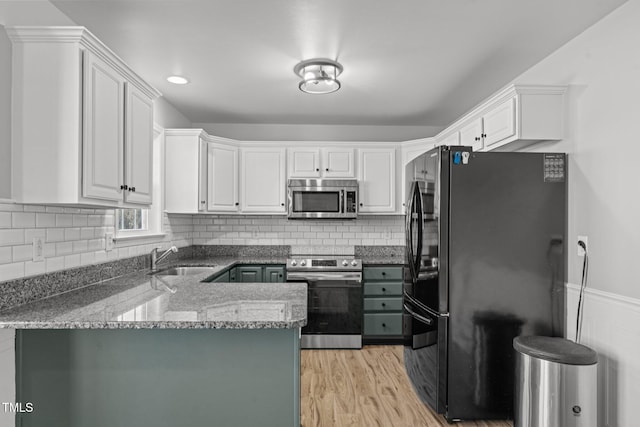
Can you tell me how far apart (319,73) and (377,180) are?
169cm

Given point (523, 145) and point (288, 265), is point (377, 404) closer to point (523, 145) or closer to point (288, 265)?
point (288, 265)

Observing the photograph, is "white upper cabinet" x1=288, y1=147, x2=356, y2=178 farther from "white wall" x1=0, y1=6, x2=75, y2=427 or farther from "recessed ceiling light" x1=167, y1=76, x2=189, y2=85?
"white wall" x1=0, y1=6, x2=75, y2=427

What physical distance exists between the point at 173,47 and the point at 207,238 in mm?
2399

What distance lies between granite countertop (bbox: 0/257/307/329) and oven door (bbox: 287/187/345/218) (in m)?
1.88

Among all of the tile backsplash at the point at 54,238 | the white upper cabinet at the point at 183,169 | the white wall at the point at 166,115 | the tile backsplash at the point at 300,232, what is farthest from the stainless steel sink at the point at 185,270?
the white wall at the point at 166,115

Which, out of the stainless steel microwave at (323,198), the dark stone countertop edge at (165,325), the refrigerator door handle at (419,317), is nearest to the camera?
the dark stone countertop edge at (165,325)

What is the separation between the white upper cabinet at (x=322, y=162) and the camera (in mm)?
4148

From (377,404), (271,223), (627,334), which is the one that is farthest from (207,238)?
(627,334)

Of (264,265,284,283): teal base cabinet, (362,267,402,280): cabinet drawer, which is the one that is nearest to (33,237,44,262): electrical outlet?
(264,265,284,283): teal base cabinet

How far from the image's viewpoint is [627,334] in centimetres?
198

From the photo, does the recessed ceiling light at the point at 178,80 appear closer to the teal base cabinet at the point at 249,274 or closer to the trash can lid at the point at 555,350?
the teal base cabinet at the point at 249,274

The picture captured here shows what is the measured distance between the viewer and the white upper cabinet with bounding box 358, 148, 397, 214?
4.15 metres

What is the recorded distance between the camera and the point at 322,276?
3.76 metres

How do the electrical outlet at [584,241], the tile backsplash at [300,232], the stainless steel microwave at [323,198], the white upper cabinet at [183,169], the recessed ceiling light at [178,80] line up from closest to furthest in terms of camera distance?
the electrical outlet at [584,241] → the recessed ceiling light at [178,80] → the white upper cabinet at [183,169] → the stainless steel microwave at [323,198] → the tile backsplash at [300,232]
